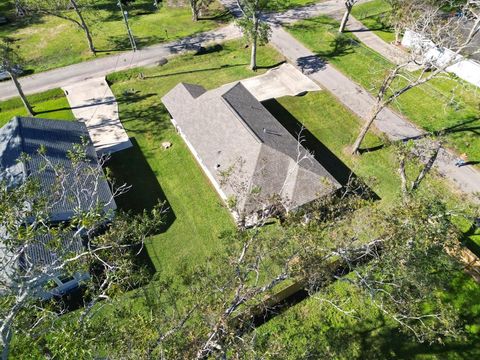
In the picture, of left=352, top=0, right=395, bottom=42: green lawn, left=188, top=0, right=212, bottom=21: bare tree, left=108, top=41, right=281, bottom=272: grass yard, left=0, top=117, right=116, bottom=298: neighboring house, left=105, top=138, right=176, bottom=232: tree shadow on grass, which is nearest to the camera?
left=0, top=117, right=116, bottom=298: neighboring house

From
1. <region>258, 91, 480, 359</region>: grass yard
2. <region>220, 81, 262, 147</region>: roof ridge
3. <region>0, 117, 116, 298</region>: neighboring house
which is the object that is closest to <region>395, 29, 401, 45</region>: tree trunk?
<region>220, 81, 262, 147</region>: roof ridge

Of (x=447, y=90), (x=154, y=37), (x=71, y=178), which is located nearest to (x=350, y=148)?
(x=447, y=90)

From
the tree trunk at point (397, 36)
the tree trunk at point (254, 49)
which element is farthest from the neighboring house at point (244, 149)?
the tree trunk at point (397, 36)

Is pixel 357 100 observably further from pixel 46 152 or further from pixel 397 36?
pixel 46 152

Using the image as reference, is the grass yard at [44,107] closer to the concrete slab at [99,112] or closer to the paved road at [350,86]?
the concrete slab at [99,112]

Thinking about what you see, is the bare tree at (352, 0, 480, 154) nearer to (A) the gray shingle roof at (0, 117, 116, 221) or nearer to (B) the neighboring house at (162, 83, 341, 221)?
(B) the neighboring house at (162, 83, 341, 221)

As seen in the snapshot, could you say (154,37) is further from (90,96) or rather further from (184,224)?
(184,224)
